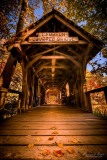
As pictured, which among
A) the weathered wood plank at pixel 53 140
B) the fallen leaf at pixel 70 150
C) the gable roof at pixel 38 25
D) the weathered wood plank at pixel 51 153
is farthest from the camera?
the gable roof at pixel 38 25

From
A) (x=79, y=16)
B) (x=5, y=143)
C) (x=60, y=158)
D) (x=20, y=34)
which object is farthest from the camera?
(x=79, y=16)

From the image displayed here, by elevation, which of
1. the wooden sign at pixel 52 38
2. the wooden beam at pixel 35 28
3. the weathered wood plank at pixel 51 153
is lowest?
the weathered wood plank at pixel 51 153

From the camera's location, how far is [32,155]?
64.4 inches

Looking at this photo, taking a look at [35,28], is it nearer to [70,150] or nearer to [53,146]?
[53,146]

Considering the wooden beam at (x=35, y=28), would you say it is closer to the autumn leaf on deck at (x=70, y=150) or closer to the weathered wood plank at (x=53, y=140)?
the weathered wood plank at (x=53, y=140)

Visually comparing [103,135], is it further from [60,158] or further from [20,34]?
[20,34]

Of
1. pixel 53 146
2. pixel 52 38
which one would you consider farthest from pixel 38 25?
pixel 53 146

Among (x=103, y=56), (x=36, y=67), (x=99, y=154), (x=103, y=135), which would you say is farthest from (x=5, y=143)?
(x=103, y=56)

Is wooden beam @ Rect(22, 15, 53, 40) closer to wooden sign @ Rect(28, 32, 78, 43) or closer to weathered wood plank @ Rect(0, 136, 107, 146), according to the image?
wooden sign @ Rect(28, 32, 78, 43)

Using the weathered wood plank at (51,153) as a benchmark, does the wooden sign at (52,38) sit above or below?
above

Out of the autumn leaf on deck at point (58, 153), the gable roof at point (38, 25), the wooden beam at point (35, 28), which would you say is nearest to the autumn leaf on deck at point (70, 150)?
the autumn leaf on deck at point (58, 153)

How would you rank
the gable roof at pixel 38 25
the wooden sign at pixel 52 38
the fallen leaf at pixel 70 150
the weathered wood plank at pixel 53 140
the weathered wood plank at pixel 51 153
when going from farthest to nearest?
the wooden sign at pixel 52 38 → the gable roof at pixel 38 25 → the weathered wood plank at pixel 53 140 → the fallen leaf at pixel 70 150 → the weathered wood plank at pixel 51 153

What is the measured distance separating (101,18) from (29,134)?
1012cm

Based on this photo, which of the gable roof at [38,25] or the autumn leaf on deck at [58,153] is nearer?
the autumn leaf on deck at [58,153]
